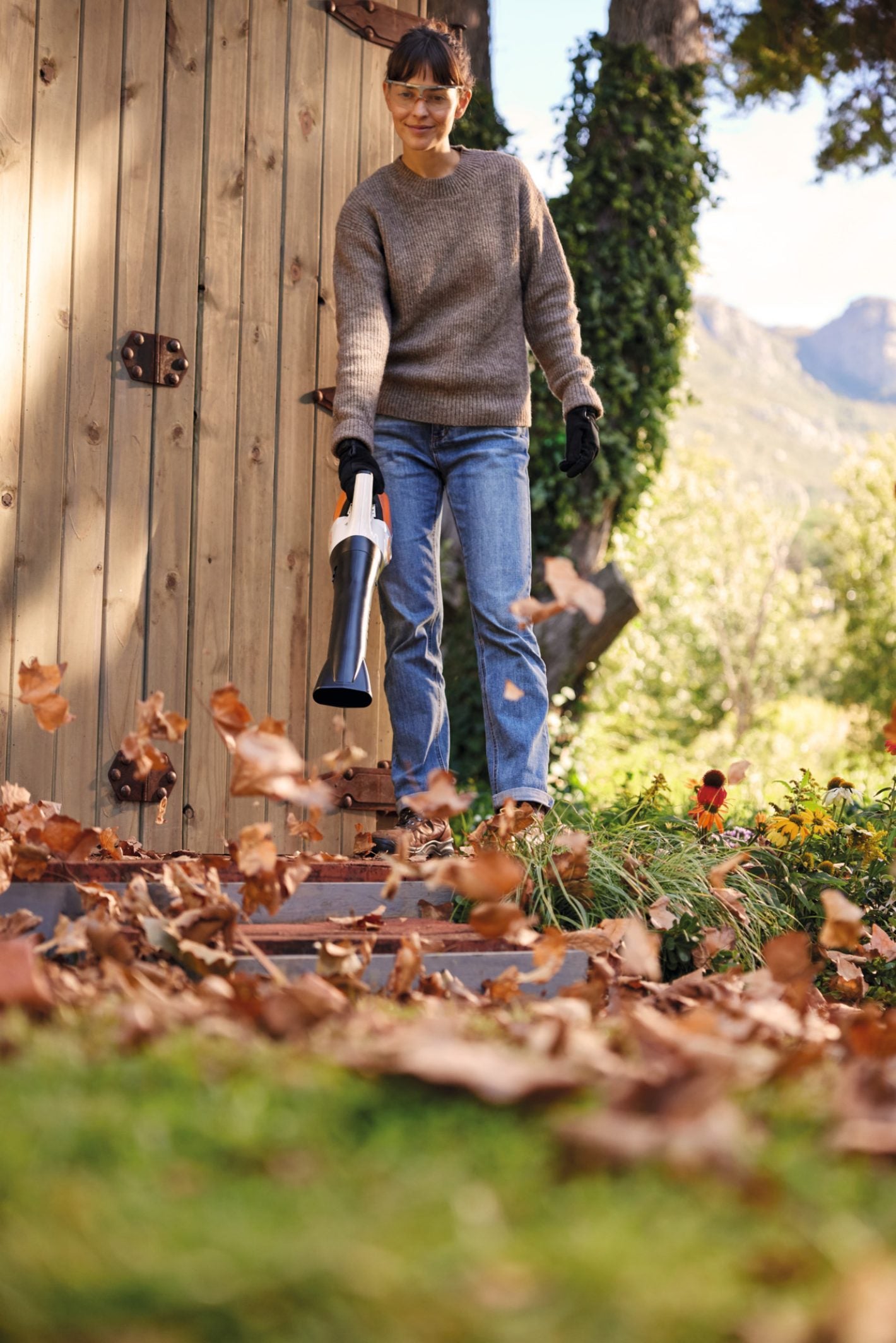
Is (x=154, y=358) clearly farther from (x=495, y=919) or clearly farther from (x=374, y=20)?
(x=495, y=919)

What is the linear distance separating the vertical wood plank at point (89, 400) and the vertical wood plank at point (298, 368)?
44 centimetres

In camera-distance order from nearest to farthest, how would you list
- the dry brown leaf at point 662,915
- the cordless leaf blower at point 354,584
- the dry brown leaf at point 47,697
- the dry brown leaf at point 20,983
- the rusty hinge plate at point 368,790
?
the dry brown leaf at point 20,983
the dry brown leaf at point 47,697
the dry brown leaf at point 662,915
the cordless leaf blower at point 354,584
the rusty hinge plate at point 368,790

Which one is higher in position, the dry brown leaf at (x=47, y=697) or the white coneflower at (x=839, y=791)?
the dry brown leaf at (x=47, y=697)

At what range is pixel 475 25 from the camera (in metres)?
6.21

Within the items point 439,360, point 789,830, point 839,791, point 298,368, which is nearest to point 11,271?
point 298,368

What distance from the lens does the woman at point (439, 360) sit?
2.71 metres

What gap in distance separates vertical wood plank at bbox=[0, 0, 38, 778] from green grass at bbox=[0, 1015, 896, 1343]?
6.03 ft

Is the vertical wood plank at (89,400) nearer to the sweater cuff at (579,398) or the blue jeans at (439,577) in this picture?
the blue jeans at (439,577)

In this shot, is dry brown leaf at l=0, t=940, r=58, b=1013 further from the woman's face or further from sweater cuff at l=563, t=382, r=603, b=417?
the woman's face

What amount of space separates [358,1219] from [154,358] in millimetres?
2437

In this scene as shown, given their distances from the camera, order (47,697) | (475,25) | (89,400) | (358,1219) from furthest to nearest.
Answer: (475,25) < (89,400) < (47,697) < (358,1219)

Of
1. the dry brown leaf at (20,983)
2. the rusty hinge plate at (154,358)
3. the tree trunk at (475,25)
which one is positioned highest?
the tree trunk at (475,25)

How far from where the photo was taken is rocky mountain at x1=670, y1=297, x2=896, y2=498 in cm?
9238

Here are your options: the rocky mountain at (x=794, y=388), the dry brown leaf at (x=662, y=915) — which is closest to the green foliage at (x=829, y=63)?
the dry brown leaf at (x=662, y=915)
